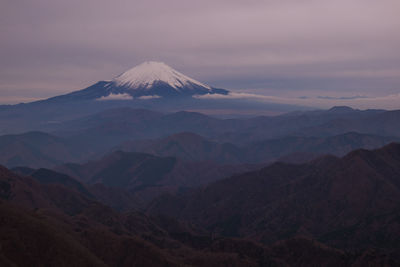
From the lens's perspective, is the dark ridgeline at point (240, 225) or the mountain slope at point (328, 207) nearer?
the dark ridgeline at point (240, 225)

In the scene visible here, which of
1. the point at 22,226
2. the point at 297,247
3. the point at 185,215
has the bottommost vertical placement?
the point at 185,215

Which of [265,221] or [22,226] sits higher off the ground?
[22,226]

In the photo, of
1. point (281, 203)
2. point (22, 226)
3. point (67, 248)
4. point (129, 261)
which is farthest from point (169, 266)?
point (281, 203)

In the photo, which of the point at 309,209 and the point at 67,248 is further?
the point at 309,209

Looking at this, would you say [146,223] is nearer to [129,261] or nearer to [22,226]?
[129,261]

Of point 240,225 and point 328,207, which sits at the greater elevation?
point 328,207

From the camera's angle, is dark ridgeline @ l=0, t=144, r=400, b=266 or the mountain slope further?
the mountain slope

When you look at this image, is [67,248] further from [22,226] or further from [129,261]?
[129,261]

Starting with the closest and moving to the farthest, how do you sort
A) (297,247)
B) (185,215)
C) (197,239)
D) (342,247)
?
(297,247)
(197,239)
(342,247)
(185,215)

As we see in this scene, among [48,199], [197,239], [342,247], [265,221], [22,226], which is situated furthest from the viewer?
[265,221]

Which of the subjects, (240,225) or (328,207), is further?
(240,225)
